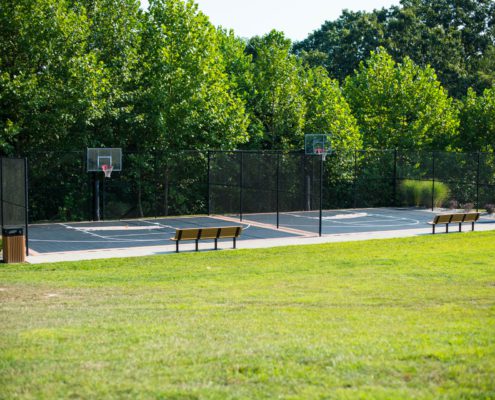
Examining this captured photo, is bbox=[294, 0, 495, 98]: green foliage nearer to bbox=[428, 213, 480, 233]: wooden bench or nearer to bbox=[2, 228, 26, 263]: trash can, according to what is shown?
bbox=[428, 213, 480, 233]: wooden bench

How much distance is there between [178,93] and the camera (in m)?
32.8

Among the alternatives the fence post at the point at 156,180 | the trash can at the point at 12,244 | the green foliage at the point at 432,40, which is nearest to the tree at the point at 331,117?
the fence post at the point at 156,180

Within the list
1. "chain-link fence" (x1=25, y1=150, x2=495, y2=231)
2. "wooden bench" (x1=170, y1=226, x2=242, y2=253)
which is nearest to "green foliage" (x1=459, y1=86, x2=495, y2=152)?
"chain-link fence" (x1=25, y1=150, x2=495, y2=231)

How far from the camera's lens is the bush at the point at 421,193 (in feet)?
117

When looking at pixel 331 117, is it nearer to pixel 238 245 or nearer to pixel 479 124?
pixel 479 124

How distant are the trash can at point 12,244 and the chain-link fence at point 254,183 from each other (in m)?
11.6

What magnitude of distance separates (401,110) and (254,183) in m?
12.8

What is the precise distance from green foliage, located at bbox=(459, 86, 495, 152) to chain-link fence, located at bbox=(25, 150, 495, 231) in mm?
4820

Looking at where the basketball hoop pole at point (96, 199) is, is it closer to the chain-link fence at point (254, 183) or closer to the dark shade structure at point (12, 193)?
the chain-link fence at point (254, 183)

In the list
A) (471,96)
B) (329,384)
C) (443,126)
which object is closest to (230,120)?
(443,126)

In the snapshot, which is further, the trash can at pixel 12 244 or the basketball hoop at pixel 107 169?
the basketball hoop at pixel 107 169

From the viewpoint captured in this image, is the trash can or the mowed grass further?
the trash can

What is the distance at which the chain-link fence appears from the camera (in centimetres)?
3073

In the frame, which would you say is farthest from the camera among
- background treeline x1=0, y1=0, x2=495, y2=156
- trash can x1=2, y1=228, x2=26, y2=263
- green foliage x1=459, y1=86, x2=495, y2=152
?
green foliage x1=459, y1=86, x2=495, y2=152
